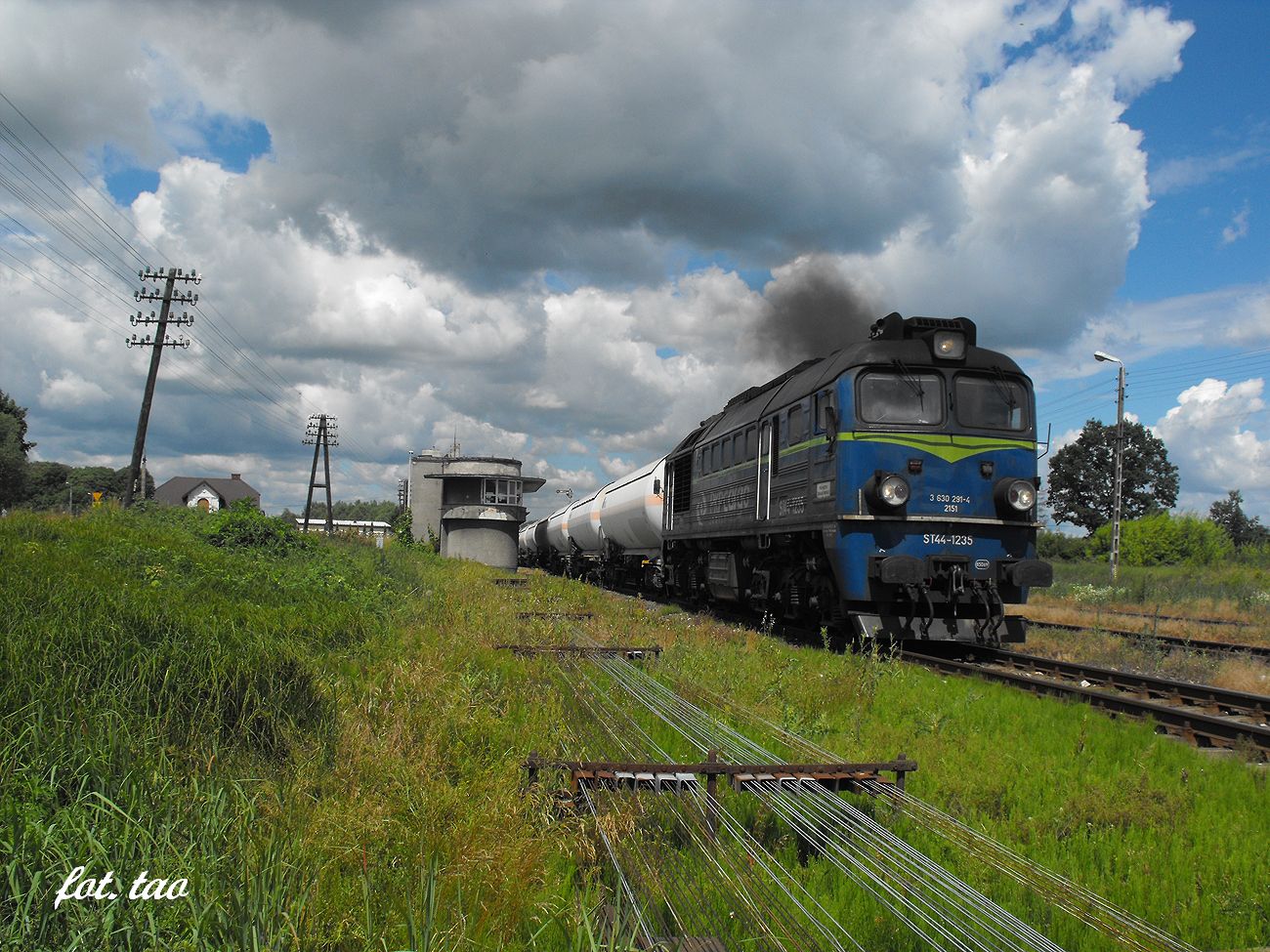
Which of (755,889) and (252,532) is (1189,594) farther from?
(755,889)

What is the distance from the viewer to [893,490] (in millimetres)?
11789

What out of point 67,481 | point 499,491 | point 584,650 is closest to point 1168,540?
point 499,491

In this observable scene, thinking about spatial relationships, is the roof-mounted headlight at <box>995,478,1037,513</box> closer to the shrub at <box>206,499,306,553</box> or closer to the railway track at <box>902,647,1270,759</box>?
the railway track at <box>902,647,1270,759</box>

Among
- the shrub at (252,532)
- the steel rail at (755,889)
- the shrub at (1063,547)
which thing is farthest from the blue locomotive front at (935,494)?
the shrub at (1063,547)

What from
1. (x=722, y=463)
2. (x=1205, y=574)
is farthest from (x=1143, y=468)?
(x=722, y=463)

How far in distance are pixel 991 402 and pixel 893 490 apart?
2114 mm

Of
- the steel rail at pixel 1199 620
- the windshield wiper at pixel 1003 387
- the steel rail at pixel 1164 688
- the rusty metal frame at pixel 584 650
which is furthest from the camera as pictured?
the steel rail at pixel 1199 620

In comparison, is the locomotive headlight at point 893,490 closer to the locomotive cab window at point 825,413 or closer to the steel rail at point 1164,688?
the locomotive cab window at point 825,413

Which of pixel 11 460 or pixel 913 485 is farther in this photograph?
pixel 11 460

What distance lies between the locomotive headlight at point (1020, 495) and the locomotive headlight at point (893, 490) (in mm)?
1473

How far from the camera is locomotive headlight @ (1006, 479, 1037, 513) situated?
1216 cm

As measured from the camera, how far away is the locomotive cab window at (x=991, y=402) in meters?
12.5

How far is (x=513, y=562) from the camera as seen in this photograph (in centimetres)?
3853

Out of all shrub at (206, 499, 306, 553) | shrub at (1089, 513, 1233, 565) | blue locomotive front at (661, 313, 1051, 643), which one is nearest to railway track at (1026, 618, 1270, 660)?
blue locomotive front at (661, 313, 1051, 643)
